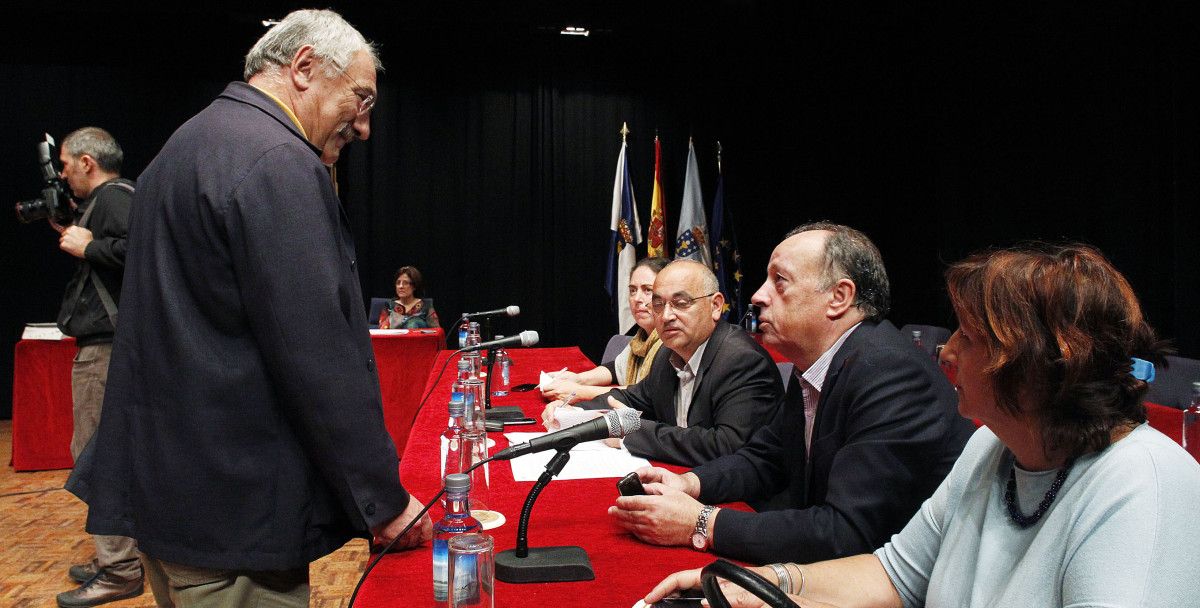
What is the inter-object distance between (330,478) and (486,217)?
6.90 metres

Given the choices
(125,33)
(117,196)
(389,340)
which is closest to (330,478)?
(117,196)

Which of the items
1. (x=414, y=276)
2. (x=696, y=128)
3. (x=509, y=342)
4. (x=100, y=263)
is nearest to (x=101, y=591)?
(x=100, y=263)

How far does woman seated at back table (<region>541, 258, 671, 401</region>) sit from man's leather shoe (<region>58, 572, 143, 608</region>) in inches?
66.5

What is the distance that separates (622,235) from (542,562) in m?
6.27

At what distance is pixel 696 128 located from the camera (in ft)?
26.7

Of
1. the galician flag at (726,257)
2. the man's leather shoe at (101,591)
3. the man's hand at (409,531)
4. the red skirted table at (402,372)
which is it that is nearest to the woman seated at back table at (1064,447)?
the man's hand at (409,531)

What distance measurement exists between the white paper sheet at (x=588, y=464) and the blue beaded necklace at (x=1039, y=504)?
3.08 ft

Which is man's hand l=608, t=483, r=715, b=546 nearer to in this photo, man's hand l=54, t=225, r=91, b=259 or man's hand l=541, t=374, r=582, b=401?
man's hand l=541, t=374, r=582, b=401

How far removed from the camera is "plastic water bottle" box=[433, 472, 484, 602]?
108cm

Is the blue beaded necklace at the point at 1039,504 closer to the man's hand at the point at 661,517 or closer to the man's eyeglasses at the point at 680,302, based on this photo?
the man's hand at the point at 661,517

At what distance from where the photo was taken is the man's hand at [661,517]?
A: 4.54 feet

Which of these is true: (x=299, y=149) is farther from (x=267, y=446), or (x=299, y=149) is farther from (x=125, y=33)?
(x=125, y=33)

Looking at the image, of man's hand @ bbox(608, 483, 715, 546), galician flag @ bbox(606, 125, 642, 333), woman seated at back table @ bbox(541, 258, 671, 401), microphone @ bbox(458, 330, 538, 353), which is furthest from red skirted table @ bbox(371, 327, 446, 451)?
man's hand @ bbox(608, 483, 715, 546)

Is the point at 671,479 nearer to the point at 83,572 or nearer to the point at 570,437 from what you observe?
the point at 570,437
